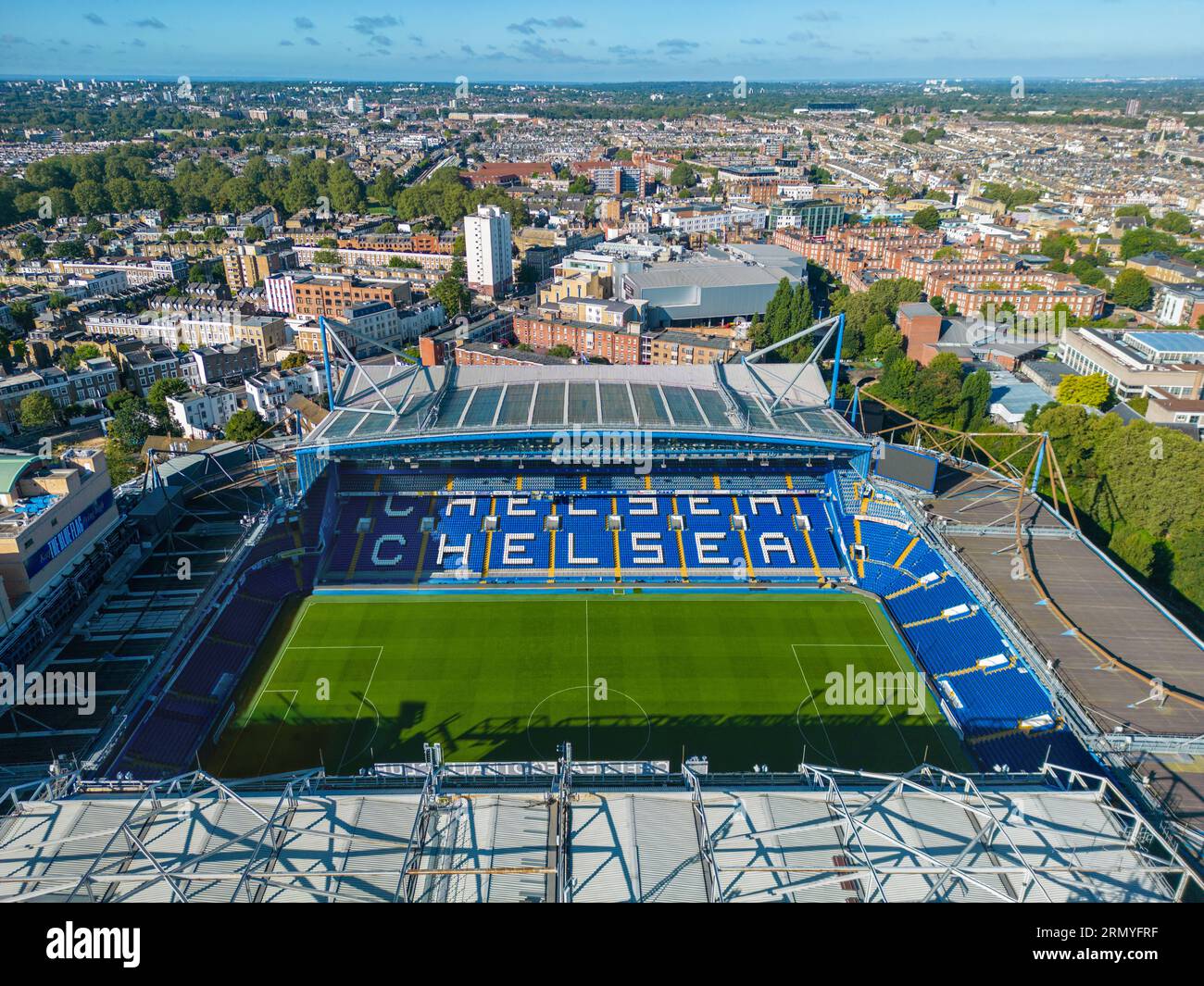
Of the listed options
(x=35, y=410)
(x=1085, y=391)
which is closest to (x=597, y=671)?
(x=1085, y=391)

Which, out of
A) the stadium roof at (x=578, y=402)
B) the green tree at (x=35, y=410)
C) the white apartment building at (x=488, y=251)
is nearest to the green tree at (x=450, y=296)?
the white apartment building at (x=488, y=251)

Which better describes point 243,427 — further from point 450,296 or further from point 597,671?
point 450,296

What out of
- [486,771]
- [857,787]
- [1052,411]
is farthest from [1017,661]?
[1052,411]

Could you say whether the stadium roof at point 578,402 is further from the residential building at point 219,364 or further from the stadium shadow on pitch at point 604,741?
the residential building at point 219,364

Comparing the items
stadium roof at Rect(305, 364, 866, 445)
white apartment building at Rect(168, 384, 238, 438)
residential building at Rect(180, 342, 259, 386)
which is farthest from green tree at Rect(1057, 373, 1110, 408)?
residential building at Rect(180, 342, 259, 386)

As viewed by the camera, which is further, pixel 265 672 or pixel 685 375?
pixel 685 375

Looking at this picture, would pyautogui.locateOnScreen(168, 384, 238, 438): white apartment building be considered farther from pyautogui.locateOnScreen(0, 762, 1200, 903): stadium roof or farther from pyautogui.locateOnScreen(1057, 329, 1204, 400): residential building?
pyautogui.locateOnScreen(1057, 329, 1204, 400): residential building

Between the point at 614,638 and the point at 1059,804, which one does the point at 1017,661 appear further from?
the point at 614,638
